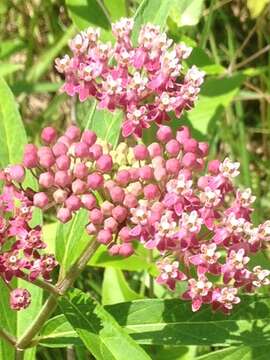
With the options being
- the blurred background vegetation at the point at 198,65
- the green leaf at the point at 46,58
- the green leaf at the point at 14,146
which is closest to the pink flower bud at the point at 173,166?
the green leaf at the point at 14,146

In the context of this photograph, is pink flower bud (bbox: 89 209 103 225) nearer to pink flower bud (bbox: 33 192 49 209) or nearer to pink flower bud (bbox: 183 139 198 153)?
pink flower bud (bbox: 33 192 49 209)

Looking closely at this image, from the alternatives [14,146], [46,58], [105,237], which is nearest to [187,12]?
[46,58]

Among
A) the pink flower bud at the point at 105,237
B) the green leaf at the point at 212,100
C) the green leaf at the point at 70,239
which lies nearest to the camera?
the pink flower bud at the point at 105,237

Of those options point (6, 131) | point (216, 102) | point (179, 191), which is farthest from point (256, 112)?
point (179, 191)

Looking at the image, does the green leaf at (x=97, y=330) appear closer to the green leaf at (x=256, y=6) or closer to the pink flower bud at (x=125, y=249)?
the pink flower bud at (x=125, y=249)

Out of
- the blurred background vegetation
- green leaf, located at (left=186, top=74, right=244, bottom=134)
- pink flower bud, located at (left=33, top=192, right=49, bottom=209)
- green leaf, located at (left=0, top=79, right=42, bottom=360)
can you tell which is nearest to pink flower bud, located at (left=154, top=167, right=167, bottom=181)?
pink flower bud, located at (left=33, top=192, right=49, bottom=209)
